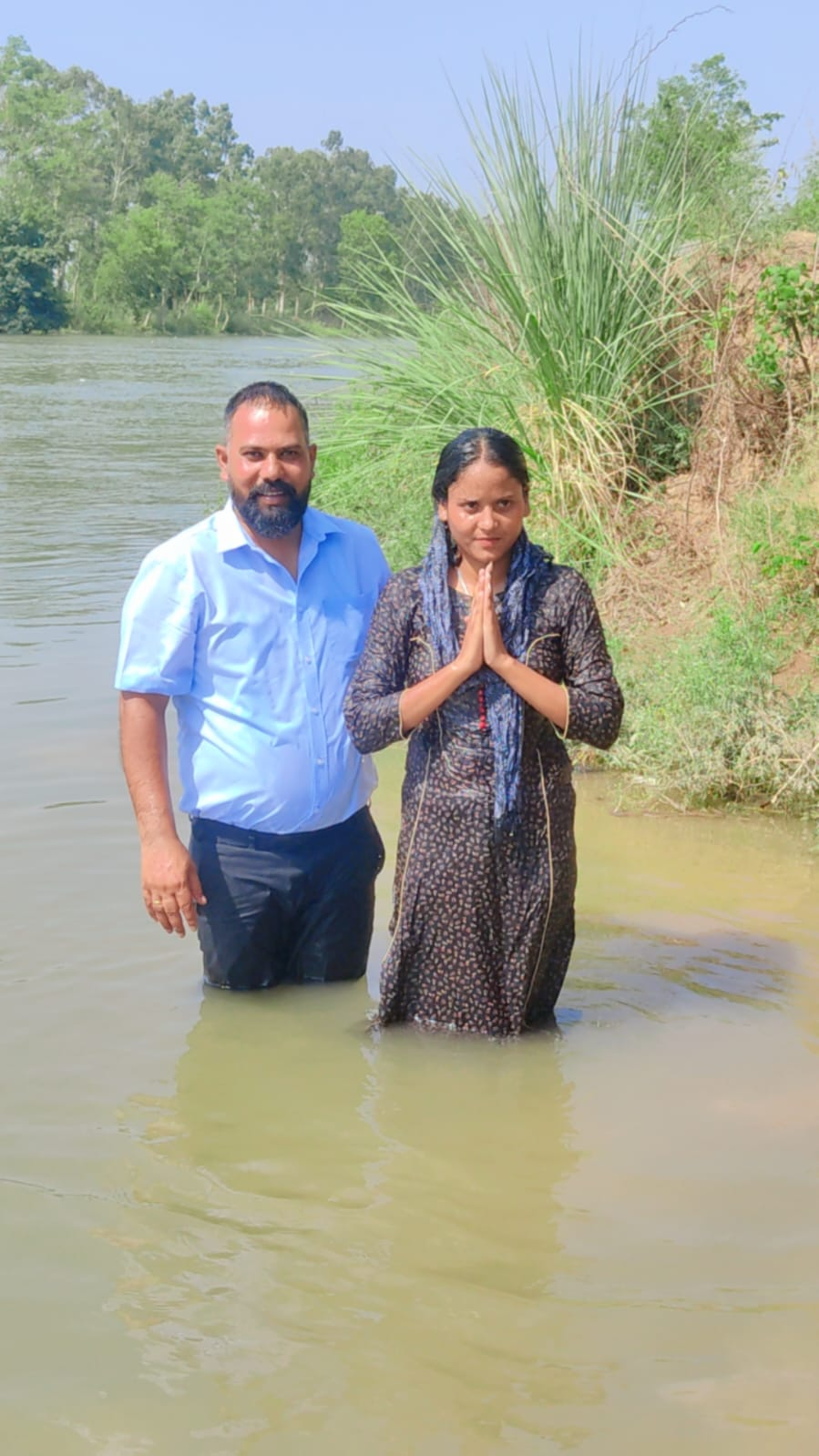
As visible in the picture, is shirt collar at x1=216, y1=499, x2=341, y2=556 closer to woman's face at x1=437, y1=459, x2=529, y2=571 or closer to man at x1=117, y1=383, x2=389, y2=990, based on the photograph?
man at x1=117, y1=383, x2=389, y2=990

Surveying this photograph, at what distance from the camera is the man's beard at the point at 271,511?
12.0 feet

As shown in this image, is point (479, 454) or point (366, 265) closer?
point (479, 454)

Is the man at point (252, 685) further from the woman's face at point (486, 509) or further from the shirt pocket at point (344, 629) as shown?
the woman's face at point (486, 509)

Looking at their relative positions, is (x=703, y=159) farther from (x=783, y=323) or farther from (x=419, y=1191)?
(x=419, y=1191)

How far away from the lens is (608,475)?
24.8ft

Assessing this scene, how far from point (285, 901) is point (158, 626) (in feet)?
2.40

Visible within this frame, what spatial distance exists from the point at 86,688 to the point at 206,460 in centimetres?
1224

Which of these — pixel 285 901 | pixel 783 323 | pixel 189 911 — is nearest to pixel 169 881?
pixel 189 911

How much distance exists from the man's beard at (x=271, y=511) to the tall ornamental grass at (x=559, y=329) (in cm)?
378

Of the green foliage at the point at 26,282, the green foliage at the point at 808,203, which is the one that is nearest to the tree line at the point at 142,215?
the green foliage at the point at 26,282

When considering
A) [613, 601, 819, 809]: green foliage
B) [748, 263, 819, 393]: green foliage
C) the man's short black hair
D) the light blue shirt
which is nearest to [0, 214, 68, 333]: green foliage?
[748, 263, 819, 393]: green foliage

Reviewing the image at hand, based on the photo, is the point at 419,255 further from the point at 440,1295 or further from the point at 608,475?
the point at 440,1295

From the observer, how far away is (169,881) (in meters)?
3.66

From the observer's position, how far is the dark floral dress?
352 cm
